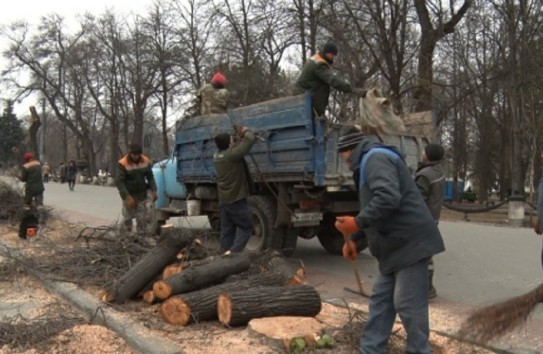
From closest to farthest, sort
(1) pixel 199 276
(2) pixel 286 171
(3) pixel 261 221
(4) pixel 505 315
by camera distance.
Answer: (4) pixel 505 315
(1) pixel 199 276
(2) pixel 286 171
(3) pixel 261 221

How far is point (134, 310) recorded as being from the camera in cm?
525

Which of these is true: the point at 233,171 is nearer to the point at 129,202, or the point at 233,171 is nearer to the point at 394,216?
the point at 129,202

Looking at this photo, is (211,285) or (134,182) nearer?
(211,285)

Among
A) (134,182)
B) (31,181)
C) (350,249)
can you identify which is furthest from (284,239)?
(31,181)

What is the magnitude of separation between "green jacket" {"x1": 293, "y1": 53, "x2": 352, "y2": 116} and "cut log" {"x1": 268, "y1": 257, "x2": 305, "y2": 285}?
2.02 metres

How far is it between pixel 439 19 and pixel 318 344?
57.4ft

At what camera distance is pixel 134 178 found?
360 inches

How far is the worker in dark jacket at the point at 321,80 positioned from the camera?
723 centimetres

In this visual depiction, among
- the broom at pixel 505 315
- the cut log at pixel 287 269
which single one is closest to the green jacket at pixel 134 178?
the cut log at pixel 287 269

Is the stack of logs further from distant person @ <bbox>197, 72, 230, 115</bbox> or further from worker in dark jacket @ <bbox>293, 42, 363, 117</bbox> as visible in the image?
distant person @ <bbox>197, 72, 230, 115</bbox>

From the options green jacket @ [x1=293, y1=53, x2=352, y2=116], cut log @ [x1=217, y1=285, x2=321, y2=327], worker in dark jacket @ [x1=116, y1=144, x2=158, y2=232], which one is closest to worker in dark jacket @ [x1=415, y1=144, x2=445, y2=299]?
cut log @ [x1=217, y1=285, x2=321, y2=327]

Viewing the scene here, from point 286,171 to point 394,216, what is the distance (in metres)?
3.97

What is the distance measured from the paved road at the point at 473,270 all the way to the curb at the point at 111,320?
92.7 inches

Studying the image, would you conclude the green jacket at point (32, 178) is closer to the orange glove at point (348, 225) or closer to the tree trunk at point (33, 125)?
the tree trunk at point (33, 125)
